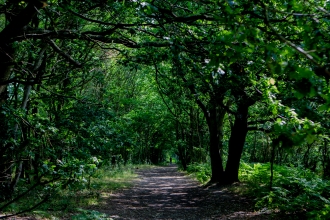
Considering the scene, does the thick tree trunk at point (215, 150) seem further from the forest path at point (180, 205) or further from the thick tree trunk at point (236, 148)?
the forest path at point (180, 205)

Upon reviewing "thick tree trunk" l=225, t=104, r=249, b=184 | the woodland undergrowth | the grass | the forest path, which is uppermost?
"thick tree trunk" l=225, t=104, r=249, b=184

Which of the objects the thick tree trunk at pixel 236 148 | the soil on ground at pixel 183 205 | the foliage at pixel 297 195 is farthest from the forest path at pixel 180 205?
the thick tree trunk at pixel 236 148

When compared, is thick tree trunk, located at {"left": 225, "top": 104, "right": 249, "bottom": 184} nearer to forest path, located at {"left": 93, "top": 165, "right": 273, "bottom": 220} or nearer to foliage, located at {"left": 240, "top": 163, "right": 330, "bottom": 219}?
forest path, located at {"left": 93, "top": 165, "right": 273, "bottom": 220}

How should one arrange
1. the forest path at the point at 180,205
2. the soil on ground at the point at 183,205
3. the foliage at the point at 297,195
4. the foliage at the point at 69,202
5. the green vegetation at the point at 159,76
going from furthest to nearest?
1. the forest path at the point at 180,205
2. the soil on ground at the point at 183,205
3. the foliage at the point at 297,195
4. the foliage at the point at 69,202
5. the green vegetation at the point at 159,76

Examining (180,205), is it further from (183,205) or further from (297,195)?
(297,195)

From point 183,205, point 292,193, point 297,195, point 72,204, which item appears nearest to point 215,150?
point 183,205

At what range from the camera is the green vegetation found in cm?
221

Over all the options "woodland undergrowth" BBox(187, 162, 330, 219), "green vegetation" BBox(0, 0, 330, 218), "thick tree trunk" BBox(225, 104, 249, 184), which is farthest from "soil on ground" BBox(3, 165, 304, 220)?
"thick tree trunk" BBox(225, 104, 249, 184)

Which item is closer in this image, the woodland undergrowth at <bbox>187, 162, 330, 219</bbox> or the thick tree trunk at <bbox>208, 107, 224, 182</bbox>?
the woodland undergrowth at <bbox>187, 162, 330, 219</bbox>

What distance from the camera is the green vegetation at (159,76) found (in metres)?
2.21

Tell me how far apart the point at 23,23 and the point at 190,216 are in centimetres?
749

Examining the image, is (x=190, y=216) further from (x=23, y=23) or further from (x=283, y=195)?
(x=23, y=23)

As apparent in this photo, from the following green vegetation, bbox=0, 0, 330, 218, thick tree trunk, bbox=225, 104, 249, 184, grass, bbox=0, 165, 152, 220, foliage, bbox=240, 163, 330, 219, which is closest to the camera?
green vegetation, bbox=0, 0, 330, 218

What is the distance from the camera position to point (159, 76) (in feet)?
28.3
